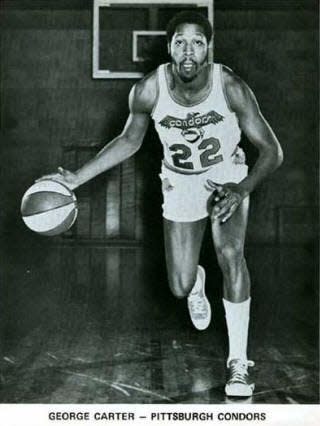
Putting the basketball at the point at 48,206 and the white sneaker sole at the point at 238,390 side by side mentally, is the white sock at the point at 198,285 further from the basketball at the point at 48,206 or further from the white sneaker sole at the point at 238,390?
the basketball at the point at 48,206

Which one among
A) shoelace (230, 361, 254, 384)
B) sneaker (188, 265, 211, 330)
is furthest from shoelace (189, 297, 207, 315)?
shoelace (230, 361, 254, 384)

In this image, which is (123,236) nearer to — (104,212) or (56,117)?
(104,212)

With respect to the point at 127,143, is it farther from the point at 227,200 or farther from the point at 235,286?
the point at 235,286

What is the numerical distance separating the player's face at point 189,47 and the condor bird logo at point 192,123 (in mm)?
219

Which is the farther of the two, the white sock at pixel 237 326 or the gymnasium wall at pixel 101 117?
the gymnasium wall at pixel 101 117

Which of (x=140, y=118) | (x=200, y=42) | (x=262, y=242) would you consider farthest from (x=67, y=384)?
(x=262, y=242)

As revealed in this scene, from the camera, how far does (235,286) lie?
2.45m

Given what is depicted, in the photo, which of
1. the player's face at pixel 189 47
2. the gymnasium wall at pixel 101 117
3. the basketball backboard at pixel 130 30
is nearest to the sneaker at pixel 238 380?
the gymnasium wall at pixel 101 117

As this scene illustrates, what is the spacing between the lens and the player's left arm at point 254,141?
2.36m

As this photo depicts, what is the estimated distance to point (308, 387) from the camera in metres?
2.41

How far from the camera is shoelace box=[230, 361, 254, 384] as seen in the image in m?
2.38

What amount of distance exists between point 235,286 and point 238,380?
1.33 feet

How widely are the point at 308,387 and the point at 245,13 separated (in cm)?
189
